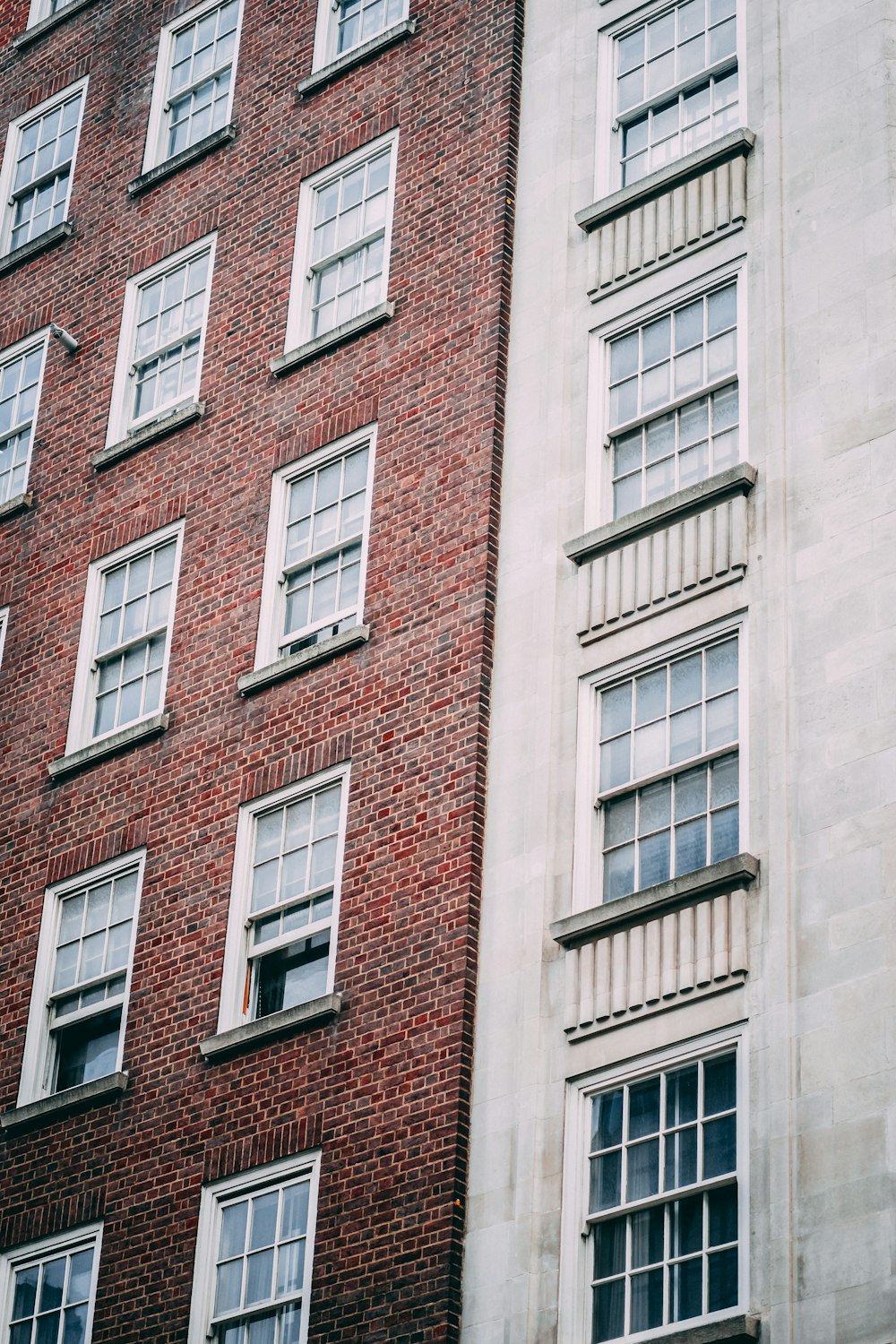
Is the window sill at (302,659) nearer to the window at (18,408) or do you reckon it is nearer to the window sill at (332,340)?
the window sill at (332,340)

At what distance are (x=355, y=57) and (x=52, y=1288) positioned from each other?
53.4 feet

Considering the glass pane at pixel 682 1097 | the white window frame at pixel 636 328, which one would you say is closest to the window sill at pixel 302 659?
the white window frame at pixel 636 328

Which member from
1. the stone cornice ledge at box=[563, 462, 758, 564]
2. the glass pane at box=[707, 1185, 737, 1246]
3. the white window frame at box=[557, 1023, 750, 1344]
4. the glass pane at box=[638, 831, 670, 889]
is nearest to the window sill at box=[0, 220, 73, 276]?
the stone cornice ledge at box=[563, 462, 758, 564]

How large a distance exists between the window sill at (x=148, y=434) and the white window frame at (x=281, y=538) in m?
2.03

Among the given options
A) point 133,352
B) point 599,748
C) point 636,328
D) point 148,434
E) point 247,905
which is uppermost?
point 133,352

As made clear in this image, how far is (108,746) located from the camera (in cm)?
2856

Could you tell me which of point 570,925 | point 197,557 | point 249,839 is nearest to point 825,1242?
point 570,925

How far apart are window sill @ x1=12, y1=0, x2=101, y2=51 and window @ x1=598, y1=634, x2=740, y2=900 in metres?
18.4

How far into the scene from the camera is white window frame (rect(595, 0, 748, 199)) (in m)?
27.4

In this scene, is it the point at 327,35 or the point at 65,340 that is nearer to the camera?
the point at 327,35

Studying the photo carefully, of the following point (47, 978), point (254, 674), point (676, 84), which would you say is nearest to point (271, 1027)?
point (47, 978)

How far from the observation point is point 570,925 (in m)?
22.8

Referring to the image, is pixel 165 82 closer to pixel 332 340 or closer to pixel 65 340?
pixel 65 340

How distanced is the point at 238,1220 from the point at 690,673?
7.21 metres
